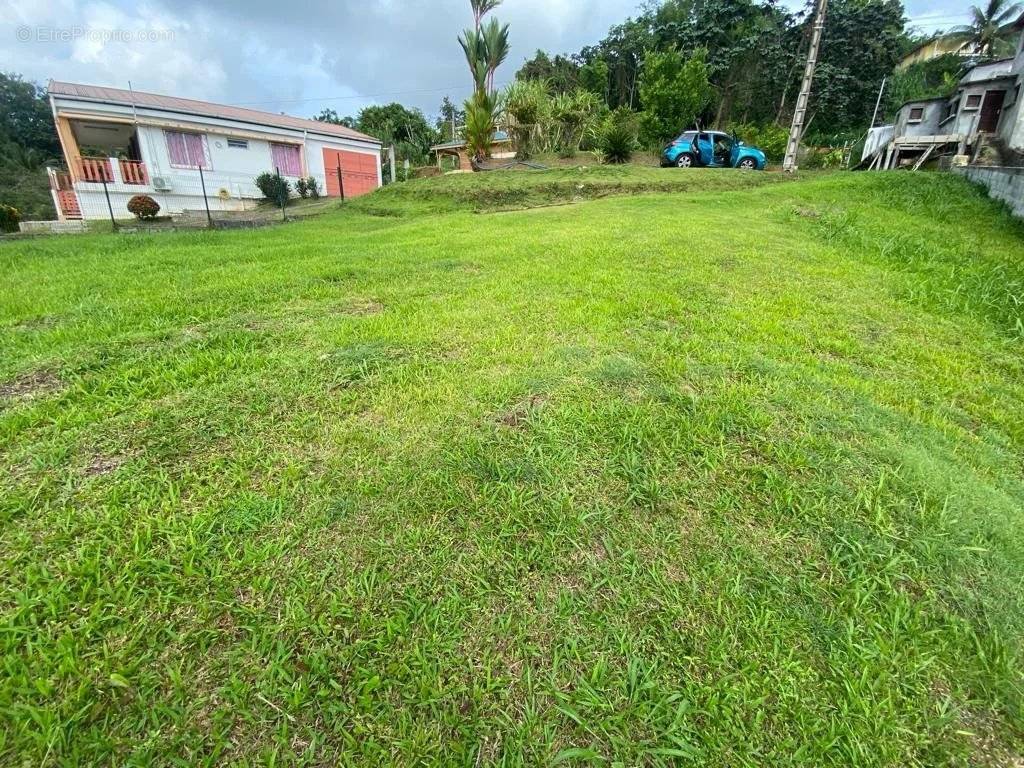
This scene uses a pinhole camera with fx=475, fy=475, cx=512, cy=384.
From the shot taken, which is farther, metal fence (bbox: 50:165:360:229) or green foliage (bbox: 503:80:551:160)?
green foliage (bbox: 503:80:551:160)

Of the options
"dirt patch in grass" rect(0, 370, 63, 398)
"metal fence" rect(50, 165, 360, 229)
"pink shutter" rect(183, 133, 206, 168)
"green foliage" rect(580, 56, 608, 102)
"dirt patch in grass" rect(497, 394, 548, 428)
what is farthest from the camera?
"green foliage" rect(580, 56, 608, 102)

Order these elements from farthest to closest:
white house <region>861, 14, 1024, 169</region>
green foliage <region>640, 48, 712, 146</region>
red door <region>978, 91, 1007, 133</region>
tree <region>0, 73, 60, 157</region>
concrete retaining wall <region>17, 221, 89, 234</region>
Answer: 1. tree <region>0, 73, 60, 157</region>
2. green foliage <region>640, 48, 712, 146</region>
3. red door <region>978, 91, 1007, 133</region>
4. white house <region>861, 14, 1024, 169</region>
5. concrete retaining wall <region>17, 221, 89, 234</region>

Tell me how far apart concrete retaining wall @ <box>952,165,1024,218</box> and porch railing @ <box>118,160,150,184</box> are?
66.5 feet

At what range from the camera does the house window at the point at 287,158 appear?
17.6 m

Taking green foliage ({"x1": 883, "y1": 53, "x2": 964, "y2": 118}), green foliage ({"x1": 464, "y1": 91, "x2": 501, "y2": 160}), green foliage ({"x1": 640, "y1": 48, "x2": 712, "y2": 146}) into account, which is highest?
green foliage ({"x1": 883, "y1": 53, "x2": 964, "y2": 118})

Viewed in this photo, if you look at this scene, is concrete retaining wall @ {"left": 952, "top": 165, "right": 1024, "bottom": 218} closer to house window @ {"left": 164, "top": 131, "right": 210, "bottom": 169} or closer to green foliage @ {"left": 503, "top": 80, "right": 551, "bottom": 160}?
green foliage @ {"left": 503, "top": 80, "right": 551, "bottom": 160}

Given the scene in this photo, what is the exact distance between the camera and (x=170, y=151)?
1513 centimetres

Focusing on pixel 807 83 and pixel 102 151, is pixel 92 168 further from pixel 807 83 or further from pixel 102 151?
pixel 807 83

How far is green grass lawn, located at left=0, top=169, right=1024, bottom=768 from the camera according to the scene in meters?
1.14

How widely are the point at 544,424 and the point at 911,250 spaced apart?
5691 mm

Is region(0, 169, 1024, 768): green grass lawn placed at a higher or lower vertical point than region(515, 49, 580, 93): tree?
lower

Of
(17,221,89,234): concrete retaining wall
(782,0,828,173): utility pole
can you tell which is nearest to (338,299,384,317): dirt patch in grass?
(17,221,89,234): concrete retaining wall

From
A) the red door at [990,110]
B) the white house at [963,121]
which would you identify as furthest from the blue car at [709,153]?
the red door at [990,110]

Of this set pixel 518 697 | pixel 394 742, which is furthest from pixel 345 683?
pixel 518 697
